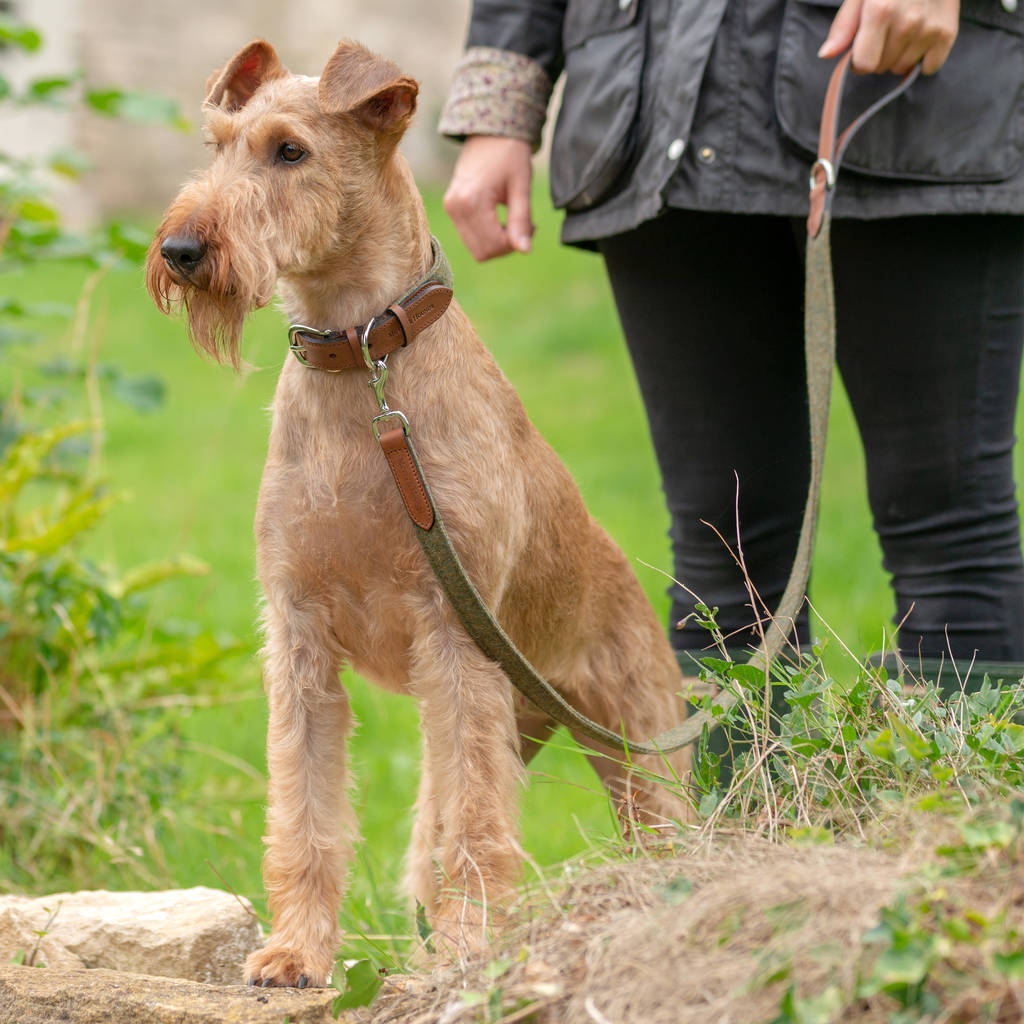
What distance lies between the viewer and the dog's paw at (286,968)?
86.1 inches

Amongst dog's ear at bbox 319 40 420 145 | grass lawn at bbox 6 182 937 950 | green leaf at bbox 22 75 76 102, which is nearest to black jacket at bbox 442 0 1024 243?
dog's ear at bbox 319 40 420 145

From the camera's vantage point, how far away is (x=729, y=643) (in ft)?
9.87

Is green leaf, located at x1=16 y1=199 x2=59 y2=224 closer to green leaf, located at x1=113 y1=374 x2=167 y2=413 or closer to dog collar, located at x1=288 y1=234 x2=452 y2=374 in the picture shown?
green leaf, located at x1=113 y1=374 x2=167 y2=413

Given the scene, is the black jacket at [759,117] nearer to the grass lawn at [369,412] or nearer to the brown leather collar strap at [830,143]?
the brown leather collar strap at [830,143]

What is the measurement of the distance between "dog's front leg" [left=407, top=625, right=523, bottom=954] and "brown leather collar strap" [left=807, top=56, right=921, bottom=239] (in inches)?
43.4

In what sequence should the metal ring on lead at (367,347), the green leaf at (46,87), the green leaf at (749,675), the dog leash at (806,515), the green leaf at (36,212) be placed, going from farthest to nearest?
the green leaf at (36,212) → the green leaf at (46,87) → the metal ring on lead at (367,347) → the dog leash at (806,515) → the green leaf at (749,675)

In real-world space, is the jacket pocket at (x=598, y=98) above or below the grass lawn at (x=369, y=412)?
above

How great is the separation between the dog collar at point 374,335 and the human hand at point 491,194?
21.8 inches

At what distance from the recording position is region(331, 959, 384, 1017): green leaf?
6.21 feet

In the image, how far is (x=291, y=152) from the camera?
239cm

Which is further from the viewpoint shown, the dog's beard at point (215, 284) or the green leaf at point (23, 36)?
the green leaf at point (23, 36)

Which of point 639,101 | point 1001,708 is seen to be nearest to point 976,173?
point 639,101

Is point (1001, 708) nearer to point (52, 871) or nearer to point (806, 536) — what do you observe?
point (806, 536)

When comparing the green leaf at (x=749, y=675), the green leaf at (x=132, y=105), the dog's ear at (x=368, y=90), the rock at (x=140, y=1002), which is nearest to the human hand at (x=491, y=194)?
the dog's ear at (x=368, y=90)
